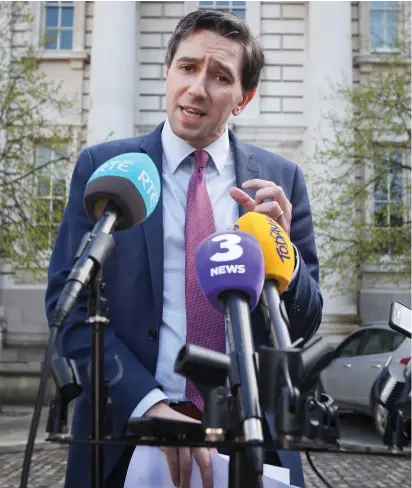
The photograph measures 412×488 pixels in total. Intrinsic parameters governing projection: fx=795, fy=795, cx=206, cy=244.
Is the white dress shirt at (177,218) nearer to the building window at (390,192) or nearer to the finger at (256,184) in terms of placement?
the finger at (256,184)

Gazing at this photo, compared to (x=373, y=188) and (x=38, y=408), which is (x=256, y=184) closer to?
(x=38, y=408)

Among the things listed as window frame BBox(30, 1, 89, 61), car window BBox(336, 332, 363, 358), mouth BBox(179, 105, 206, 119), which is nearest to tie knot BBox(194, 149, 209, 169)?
mouth BBox(179, 105, 206, 119)

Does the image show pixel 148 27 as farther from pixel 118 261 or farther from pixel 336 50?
pixel 118 261

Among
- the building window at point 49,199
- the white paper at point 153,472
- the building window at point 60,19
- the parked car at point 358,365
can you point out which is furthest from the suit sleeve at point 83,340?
the building window at point 60,19

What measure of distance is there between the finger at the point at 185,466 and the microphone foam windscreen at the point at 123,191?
0.42 m

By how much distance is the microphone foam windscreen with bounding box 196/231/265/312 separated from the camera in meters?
1.27

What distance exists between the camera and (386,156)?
1305cm

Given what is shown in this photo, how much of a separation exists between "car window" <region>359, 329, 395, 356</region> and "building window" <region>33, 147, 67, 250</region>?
14.7 feet

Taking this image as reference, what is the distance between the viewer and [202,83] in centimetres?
184

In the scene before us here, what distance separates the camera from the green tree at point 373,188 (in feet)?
41.0

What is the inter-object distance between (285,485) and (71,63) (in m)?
15.3

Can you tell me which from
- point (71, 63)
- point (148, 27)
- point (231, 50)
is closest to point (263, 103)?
point (148, 27)

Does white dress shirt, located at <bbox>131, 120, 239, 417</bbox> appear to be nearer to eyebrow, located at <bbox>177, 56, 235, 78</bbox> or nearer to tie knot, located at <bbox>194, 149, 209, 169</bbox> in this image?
tie knot, located at <bbox>194, 149, 209, 169</bbox>

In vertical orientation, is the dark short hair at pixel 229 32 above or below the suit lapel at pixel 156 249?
above
